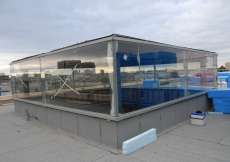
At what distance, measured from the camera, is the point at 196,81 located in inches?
298

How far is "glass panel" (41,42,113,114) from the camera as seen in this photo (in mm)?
4578

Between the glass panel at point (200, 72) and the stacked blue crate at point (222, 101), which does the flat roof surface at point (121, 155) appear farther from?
the glass panel at point (200, 72)

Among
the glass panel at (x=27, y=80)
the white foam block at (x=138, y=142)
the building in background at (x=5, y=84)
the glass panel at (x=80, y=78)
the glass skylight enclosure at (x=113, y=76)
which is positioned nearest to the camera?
the white foam block at (x=138, y=142)

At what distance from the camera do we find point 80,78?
5461mm

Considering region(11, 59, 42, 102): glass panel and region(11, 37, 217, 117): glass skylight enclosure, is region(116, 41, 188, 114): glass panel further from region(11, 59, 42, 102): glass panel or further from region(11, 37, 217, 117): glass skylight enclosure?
region(11, 59, 42, 102): glass panel

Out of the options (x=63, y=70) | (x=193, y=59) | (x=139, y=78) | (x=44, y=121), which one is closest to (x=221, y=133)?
(x=139, y=78)

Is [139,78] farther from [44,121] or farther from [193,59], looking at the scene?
[44,121]

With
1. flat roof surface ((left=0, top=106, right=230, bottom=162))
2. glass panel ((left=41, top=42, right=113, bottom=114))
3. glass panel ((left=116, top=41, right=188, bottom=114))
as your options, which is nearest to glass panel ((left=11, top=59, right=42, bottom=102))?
glass panel ((left=41, top=42, right=113, bottom=114))

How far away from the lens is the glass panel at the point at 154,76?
554cm

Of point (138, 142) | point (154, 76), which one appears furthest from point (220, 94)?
point (138, 142)

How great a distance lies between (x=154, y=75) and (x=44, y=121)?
4.28 metres

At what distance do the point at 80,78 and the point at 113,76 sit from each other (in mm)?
1685

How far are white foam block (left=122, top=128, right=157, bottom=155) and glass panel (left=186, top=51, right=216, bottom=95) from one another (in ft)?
10.4

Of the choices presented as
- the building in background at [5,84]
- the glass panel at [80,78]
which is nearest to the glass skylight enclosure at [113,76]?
the glass panel at [80,78]
